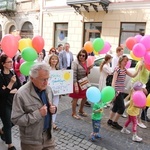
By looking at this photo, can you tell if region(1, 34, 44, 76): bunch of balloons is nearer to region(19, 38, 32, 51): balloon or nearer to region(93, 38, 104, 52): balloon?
region(19, 38, 32, 51): balloon

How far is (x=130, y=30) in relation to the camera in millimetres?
12328

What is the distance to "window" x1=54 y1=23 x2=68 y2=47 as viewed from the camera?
1539 cm

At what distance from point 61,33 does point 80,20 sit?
210 cm

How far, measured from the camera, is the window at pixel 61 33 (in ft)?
50.5

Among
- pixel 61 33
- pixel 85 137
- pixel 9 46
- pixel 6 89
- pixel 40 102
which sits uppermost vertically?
pixel 61 33

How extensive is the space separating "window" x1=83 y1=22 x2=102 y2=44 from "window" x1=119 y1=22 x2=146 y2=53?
1.56 meters

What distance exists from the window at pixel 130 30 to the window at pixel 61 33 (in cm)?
435

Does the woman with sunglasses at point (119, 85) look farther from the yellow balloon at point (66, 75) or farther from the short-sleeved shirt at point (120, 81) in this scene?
the yellow balloon at point (66, 75)

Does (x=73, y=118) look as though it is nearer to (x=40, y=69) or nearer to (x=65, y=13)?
(x=40, y=69)

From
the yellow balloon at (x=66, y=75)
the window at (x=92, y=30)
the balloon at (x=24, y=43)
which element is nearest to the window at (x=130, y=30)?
the window at (x=92, y=30)

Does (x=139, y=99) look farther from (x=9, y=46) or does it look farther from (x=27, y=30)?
(x=27, y=30)

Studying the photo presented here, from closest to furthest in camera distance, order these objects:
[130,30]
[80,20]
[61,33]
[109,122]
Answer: [109,122] → [130,30] → [80,20] → [61,33]

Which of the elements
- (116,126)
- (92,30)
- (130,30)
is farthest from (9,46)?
(92,30)

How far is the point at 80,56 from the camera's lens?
4965 millimetres
